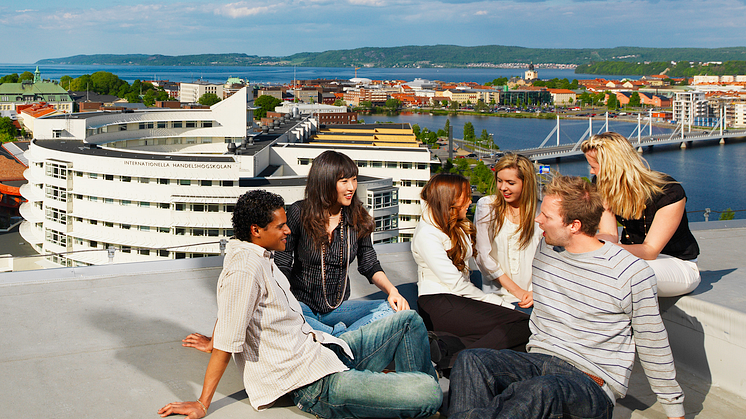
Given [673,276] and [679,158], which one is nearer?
[673,276]

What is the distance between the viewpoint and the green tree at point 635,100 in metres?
78.1

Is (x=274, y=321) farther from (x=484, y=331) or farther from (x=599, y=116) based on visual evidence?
(x=599, y=116)

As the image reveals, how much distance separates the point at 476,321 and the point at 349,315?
34cm

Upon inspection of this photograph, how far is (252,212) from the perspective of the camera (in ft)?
4.33

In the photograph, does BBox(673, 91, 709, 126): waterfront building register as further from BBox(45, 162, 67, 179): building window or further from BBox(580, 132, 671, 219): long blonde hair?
BBox(580, 132, 671, 219): long blonde hair

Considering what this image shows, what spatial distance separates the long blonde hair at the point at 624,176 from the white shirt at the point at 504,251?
0.98 ft

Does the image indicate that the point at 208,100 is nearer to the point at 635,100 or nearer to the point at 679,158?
the point at 679,158

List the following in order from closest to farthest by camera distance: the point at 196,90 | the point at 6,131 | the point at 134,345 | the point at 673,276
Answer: the point at 673,276
the point at 134,345
the point at 6,131
the point at 196,90

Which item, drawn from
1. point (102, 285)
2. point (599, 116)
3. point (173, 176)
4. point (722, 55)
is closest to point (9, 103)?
point (173, 176)

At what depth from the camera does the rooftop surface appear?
148cm

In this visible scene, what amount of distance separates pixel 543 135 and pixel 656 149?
9722 millimetres

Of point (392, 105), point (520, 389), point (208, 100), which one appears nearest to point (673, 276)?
point (520, 389)

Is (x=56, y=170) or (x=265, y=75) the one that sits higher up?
(x=265, y=75)

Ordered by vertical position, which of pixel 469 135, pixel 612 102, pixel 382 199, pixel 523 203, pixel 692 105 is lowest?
pixel 382 199
